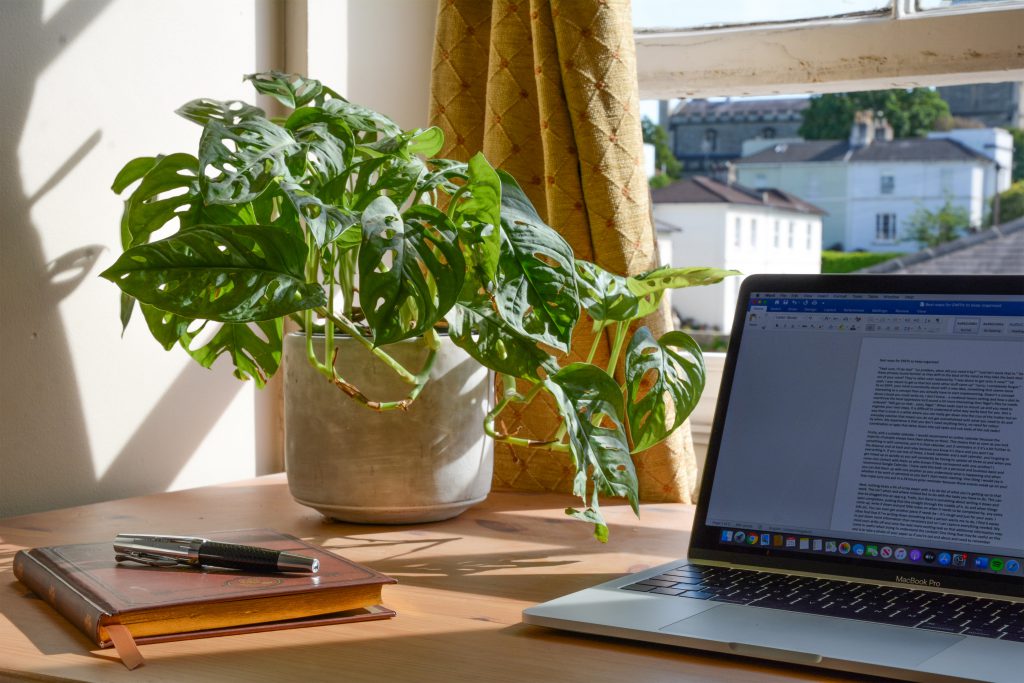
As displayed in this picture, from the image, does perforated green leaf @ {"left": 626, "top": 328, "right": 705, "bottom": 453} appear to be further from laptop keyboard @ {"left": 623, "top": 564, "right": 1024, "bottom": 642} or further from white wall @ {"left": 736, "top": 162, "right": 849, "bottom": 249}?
white wall @ {"left": 736, "top": 162, "right": 849, "bottom": 249}

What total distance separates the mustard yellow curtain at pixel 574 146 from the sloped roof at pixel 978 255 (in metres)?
0.37

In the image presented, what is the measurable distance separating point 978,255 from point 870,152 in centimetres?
18

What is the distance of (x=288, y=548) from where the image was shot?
2.78 feet

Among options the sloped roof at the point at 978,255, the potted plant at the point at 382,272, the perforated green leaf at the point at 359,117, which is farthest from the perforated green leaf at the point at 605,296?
the sloped roof at the point at 978,255

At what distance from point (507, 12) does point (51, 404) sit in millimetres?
617

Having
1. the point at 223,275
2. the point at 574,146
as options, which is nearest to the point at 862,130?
the point at 574,146

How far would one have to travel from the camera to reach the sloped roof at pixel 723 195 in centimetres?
145

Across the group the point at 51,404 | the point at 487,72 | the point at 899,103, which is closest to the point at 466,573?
the point at 51,404

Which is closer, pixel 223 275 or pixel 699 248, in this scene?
pixel 223 275

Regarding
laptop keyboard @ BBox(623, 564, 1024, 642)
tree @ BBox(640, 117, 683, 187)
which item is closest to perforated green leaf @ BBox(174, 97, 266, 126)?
laptop keyboard @ BBox(623, 564, 1024, 642)

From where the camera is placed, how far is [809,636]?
2.18 ft

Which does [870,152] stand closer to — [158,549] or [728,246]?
[728,246]

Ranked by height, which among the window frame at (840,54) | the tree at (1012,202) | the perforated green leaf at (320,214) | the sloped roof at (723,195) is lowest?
the perforated green leaf at (320,214)

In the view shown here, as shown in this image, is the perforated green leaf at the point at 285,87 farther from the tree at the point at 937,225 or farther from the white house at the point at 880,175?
the tree at the point at 937,225
